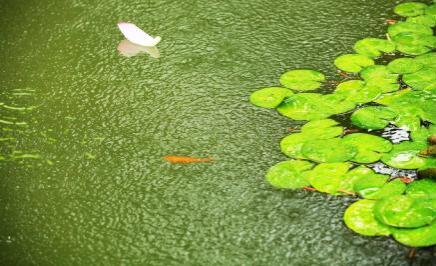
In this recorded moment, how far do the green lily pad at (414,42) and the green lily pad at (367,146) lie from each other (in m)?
0.39

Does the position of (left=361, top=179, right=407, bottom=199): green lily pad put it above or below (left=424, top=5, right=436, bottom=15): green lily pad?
below

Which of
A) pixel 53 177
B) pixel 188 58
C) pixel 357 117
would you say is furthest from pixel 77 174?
pixel 357 117

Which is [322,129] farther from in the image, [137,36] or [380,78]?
[137,36]

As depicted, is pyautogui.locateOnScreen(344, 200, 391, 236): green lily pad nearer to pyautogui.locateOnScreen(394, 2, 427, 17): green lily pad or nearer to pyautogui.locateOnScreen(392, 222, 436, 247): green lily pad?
pyautogui.locateOnScreen(392, 222, 436, 247): green lily pad

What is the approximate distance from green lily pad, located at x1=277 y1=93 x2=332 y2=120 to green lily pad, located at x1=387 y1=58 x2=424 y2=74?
0.23 metres

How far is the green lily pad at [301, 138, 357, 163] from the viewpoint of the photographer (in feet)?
4.31

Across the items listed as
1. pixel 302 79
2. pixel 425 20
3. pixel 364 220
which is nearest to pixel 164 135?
pixel 302 79

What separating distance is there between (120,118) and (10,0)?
0.73m

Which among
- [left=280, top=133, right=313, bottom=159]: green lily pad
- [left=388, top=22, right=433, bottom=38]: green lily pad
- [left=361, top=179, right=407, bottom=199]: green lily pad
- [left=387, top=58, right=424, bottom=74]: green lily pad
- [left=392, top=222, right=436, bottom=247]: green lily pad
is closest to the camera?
[left=392, top=222, right=436, bottom=247]: green lily pad

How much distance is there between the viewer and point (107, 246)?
1.16 m

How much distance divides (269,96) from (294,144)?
0.64 feet

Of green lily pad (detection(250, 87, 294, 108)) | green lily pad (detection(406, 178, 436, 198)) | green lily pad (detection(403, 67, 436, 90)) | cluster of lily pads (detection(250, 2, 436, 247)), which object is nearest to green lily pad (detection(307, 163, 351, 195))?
cluster of lily pads (detection(250, 2, 436, 247))

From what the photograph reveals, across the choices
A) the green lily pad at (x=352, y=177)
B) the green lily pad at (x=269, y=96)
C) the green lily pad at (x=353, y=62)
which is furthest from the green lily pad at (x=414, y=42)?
the green lily pad at (x=352, y=177)

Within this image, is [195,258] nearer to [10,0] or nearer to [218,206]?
[218,206]
